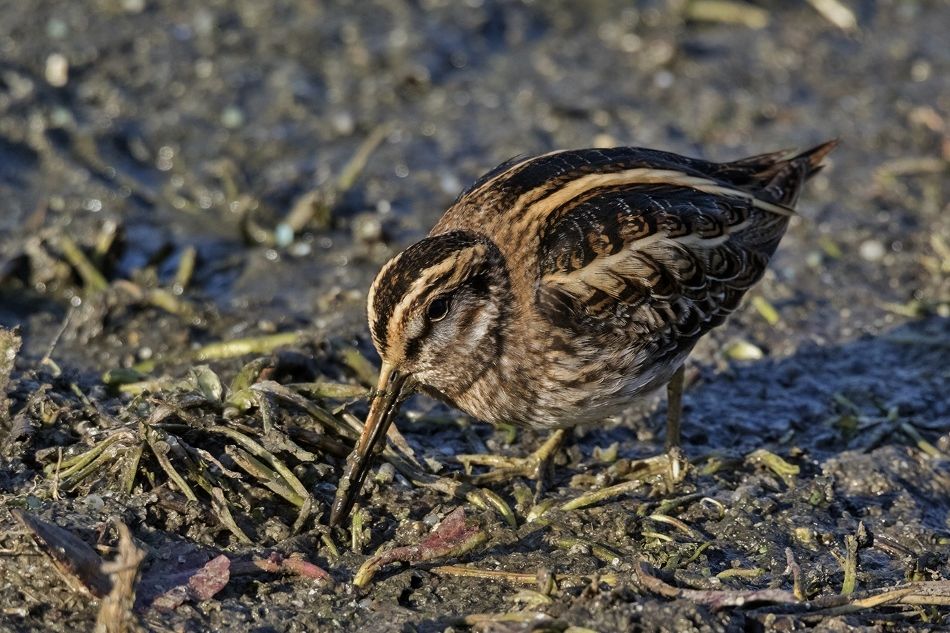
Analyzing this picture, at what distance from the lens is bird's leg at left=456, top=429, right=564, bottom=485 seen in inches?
234

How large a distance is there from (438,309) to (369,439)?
0.63 meters

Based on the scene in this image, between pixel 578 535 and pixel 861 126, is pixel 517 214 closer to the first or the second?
pixel 578 535

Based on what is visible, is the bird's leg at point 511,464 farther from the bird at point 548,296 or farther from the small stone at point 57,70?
the small stone at point 57,70

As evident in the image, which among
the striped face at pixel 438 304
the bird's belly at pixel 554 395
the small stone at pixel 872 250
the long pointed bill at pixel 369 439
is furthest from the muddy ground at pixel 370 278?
the striped face at pixel 438 304

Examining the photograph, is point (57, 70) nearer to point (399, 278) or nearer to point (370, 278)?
point (370, 278)

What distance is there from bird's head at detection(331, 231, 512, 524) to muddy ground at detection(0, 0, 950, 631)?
1.38 feet

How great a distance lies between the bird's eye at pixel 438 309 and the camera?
5.36 m

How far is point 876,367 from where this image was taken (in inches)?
293

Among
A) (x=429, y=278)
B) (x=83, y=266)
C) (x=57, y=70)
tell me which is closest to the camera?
(x=429, y=278)

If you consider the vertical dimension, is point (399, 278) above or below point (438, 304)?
above

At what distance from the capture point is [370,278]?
7.88m

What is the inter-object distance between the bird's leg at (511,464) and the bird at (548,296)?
303 mm

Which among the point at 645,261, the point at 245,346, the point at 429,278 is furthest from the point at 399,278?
the point at 245,346

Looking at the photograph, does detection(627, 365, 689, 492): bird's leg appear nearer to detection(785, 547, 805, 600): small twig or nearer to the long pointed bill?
detection(785, 547, 805, 600): small twig
